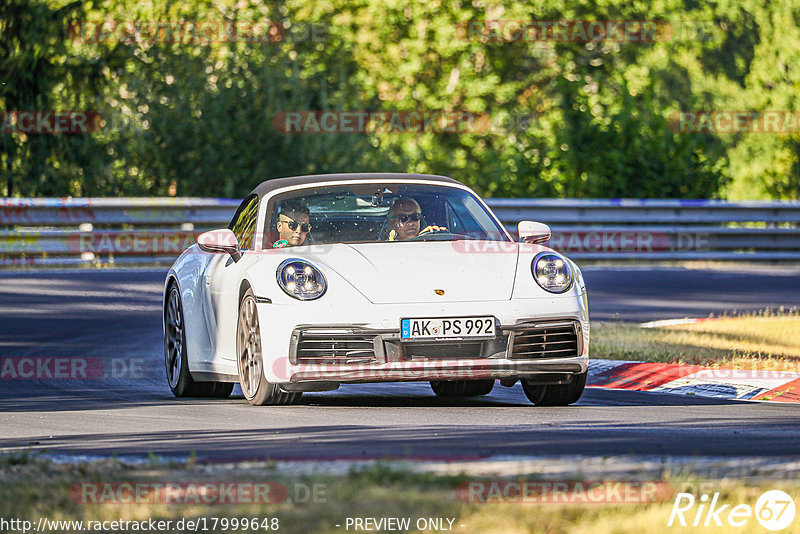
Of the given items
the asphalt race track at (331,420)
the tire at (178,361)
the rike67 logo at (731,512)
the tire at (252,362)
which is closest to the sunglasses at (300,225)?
the tire at (252,362)

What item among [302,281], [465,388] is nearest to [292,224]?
[302,281]

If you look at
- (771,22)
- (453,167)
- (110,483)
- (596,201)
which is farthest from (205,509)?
(771,22)

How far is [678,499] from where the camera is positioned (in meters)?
5.07

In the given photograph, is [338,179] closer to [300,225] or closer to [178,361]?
[300,225]

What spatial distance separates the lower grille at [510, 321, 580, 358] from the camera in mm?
8664

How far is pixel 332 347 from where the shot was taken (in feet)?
28.1

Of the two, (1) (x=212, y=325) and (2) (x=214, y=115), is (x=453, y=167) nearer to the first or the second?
(2) (x=214, y=115)

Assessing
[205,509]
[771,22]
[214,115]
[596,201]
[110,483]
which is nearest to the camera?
[205,509]

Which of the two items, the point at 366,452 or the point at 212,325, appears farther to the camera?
the point at 212,325

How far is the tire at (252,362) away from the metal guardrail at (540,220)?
10.6 meters

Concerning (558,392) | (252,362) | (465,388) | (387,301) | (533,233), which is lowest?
(465,388)

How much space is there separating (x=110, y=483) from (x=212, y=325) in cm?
421

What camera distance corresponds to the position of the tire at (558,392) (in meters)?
9.03

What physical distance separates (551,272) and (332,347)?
1326 mm
